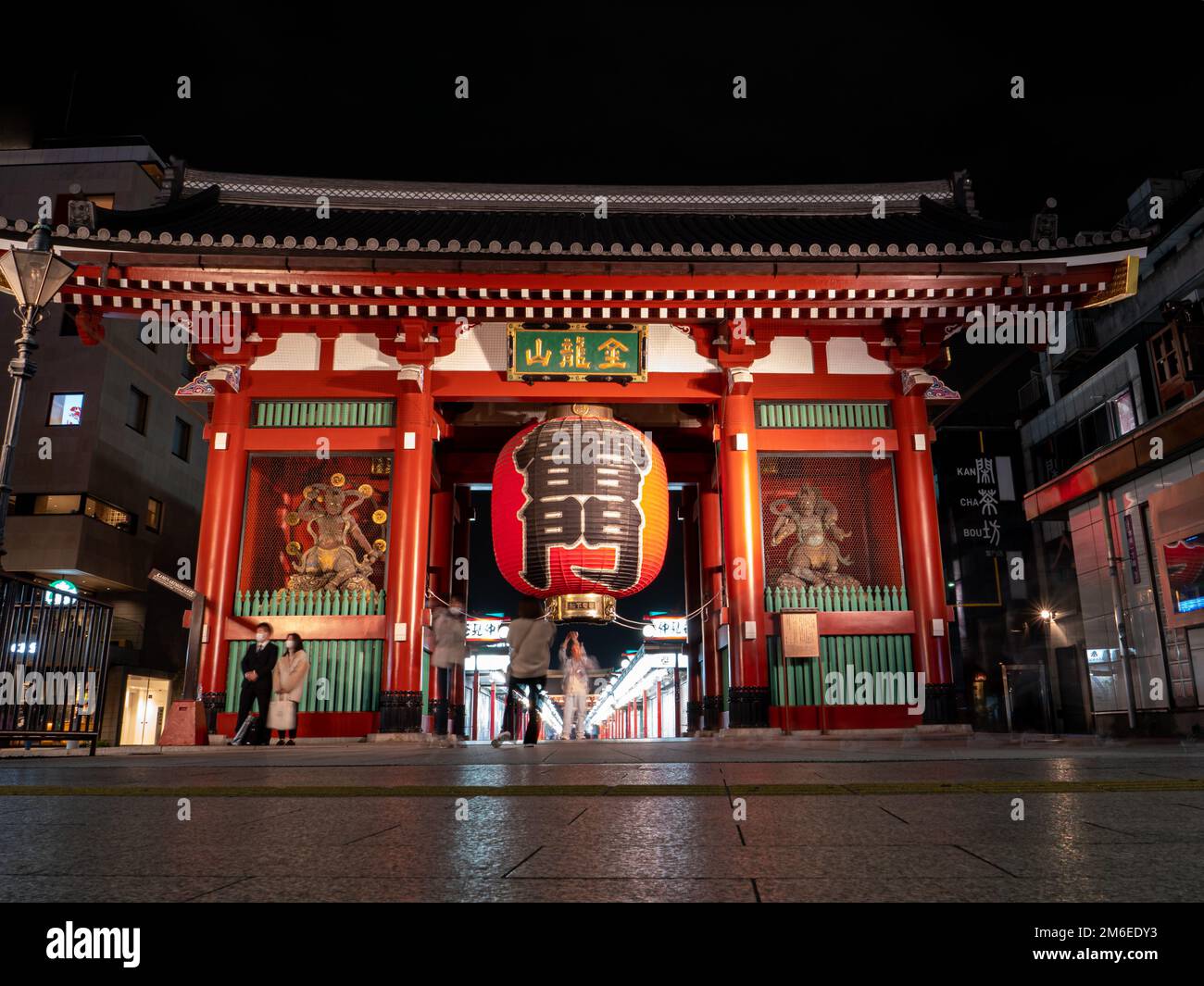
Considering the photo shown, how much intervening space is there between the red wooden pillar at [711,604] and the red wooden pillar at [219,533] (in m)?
7.90

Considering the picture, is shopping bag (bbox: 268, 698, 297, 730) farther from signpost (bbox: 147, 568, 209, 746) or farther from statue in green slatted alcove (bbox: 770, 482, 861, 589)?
statue in green slatted alcove (bbox: 770, 482, 861, 589)

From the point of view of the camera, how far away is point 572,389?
12578 mm

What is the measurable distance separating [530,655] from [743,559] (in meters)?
3.79

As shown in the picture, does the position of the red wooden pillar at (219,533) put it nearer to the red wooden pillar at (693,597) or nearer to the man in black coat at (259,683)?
the man in black coat at (259,683)

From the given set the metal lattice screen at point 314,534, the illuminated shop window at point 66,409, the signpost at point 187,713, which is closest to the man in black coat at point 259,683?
the signpost at point 187,713

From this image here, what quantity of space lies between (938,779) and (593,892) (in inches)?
116

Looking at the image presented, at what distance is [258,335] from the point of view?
41.0ft

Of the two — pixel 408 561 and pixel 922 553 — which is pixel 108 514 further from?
pixel 922 553

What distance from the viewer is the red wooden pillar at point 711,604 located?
14617mm

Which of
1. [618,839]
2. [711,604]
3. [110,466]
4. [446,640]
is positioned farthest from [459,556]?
[618,839]

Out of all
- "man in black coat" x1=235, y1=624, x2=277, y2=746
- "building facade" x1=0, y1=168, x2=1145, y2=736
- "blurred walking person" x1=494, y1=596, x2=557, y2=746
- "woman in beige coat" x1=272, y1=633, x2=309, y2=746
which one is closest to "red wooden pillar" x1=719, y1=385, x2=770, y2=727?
"building facade" x1=0, y1=168, x2=1145, y2=736

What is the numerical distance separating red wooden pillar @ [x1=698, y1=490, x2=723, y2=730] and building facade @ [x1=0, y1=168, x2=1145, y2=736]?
2048 mm
